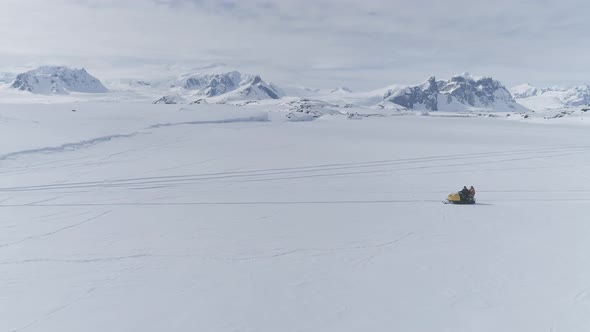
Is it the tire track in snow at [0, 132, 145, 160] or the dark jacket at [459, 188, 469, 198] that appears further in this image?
the tire track in snow at [0, 132, 145, 160]

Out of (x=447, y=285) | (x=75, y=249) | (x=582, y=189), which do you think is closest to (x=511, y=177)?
(x=582, y=189)

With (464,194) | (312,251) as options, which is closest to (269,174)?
(464,194)

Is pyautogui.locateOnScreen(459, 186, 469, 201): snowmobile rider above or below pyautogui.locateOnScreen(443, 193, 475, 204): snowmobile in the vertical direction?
above

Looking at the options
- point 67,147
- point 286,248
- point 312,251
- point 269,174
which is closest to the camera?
point 312,251

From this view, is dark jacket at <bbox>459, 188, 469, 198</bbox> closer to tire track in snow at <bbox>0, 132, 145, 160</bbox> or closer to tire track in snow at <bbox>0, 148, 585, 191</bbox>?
tire track in snow at <bbox>0, 148, 585, 191</bbox>

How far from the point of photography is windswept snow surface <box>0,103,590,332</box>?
6285 mm

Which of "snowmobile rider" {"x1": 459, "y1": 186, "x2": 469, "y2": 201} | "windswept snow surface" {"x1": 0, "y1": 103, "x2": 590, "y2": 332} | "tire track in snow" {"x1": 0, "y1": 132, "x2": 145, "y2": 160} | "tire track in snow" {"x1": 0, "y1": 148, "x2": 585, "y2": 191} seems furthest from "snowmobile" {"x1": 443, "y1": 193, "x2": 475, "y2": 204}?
"tire track in snow" {"x1": 0, "y1": 132, "x2": 145, "y2": 160}

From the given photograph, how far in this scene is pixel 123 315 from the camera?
624 centimetres

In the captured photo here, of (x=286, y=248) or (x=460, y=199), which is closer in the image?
(x=286, y=248)

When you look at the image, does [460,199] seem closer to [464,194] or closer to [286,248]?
[464,194]

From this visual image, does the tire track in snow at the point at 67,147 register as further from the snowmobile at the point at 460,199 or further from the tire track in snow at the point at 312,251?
the snowmobile at the point at 460,199

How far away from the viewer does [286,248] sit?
9117mm

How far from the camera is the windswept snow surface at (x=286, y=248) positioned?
629 cm

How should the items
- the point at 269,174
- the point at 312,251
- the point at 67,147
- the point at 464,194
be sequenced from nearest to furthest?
the point at 312,251 < the point at 464,194 < the point at 269,174 < the point at 67,147
